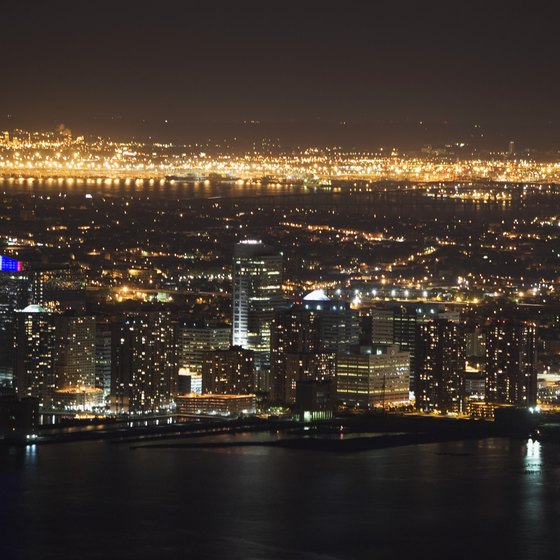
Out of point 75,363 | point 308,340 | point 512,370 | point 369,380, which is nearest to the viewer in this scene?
point 75,363

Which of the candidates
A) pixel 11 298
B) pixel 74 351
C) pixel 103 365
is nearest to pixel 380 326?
pixel 11 298

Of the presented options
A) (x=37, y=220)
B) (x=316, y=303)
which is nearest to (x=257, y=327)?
(x=316, y=303)

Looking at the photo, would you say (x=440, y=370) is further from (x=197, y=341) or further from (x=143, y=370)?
(x=143, y=370)

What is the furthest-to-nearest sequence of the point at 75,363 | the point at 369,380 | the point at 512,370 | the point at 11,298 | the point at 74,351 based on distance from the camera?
the point at 11,298, the point at 369,380, the point at 74,351, the point at 512,370, the point at 75,363

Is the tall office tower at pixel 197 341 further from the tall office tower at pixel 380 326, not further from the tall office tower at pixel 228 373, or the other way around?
the tall office tower at pixel 380 326

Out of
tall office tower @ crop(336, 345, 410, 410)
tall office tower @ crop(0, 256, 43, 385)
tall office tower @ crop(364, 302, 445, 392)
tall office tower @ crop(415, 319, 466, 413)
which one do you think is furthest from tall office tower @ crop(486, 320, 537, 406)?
tall office tower @ crop(0, 256, 43, 385)

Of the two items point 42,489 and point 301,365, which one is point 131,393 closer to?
point 301,365

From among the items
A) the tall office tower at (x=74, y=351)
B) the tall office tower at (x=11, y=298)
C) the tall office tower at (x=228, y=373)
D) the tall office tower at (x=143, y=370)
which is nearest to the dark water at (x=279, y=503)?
the tall office tower at (x=143, y=370)
